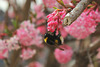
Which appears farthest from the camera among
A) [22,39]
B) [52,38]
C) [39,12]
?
[39,12]

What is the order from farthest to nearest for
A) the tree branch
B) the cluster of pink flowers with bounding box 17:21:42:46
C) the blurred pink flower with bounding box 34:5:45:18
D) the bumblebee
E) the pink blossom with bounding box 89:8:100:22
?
the blurred pink flower with bounding box 34:5:45:18 → the cluster of pink flowers with bounding box 17:21:42:46 → the pink blossom with bounding box 89:8:100:22 → the bumblebee → the tree branch

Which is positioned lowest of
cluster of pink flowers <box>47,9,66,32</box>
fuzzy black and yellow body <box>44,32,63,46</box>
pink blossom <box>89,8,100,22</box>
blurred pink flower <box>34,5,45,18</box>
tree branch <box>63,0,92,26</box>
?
blurred pink flower <box>34,5,45,18</box>

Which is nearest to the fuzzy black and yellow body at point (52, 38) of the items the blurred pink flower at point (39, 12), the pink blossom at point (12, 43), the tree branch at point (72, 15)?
the tree branch at point (72, 15)

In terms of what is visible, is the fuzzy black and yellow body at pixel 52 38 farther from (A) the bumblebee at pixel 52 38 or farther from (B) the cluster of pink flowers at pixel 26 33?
(B) the cluster of pink flowers at pixel 26 33

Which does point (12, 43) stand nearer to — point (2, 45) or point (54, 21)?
point (2, 45)

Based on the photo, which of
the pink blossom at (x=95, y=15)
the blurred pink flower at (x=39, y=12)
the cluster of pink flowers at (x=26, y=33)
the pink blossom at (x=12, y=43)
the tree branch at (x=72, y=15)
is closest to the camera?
the tree branch at (x=72, y=15)

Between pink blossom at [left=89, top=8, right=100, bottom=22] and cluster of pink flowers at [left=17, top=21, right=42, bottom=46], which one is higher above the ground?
pink blossom at [left=89, top=8, right=100, bottom=22]

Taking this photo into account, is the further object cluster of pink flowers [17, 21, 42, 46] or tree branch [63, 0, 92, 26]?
cluster of pink flowers [17, 21, 42, 46]

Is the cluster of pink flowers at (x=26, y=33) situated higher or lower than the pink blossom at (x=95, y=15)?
lower

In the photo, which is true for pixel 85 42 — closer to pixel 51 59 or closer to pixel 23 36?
pixel 51 59

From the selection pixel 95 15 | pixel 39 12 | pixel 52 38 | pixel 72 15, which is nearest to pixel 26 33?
pixel 52 38

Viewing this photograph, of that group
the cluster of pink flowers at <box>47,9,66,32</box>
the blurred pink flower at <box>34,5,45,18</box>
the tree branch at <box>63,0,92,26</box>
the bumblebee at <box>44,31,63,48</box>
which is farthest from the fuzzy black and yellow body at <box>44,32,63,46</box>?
the blurred pink flower at <box>34,5,45,18</box>

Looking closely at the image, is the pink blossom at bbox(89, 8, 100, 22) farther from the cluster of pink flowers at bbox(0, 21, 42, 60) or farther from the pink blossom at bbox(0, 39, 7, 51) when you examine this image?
the pink blossom at bbox(0, 39, 7, 51)
